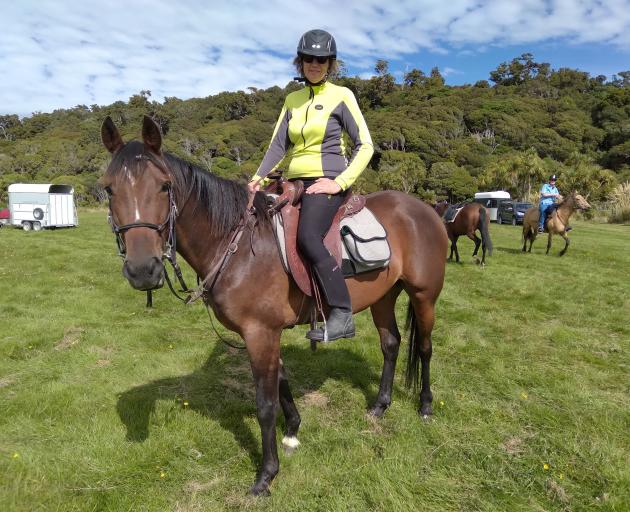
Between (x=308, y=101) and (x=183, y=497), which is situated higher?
(x=308, y=101)

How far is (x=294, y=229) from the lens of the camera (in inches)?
123

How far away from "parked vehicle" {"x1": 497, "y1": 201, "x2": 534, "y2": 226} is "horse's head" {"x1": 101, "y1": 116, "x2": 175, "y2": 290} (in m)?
34.1

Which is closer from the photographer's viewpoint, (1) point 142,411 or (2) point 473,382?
(1) point 142,411

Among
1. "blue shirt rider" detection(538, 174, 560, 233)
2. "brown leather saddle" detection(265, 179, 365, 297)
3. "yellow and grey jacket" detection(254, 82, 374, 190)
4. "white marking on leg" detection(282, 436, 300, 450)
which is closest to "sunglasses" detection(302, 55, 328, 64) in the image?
"yellow and grey jacket" detection(254, 82, 374, 190)

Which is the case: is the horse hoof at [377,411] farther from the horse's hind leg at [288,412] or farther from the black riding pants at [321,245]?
the black riding pants at [321,245]

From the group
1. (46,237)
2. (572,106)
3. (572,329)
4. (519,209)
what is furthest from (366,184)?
(572,106)

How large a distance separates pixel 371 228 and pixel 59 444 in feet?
11.0

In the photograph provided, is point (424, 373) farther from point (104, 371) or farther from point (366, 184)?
point (366, 184)

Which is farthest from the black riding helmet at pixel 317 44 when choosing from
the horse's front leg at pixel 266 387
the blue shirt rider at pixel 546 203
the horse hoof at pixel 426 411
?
the blue shirt rider at pixel 546 203

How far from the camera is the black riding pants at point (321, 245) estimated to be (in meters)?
2.99

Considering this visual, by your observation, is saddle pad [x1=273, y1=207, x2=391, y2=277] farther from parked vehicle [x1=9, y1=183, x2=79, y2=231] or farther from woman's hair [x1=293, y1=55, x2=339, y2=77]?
parked vehicle [x1=9, y1=183, x2=79, y2=231]

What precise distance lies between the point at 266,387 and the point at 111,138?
207 centimetres

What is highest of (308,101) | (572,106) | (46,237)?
(572,106)

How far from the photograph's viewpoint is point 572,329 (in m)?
6.59
